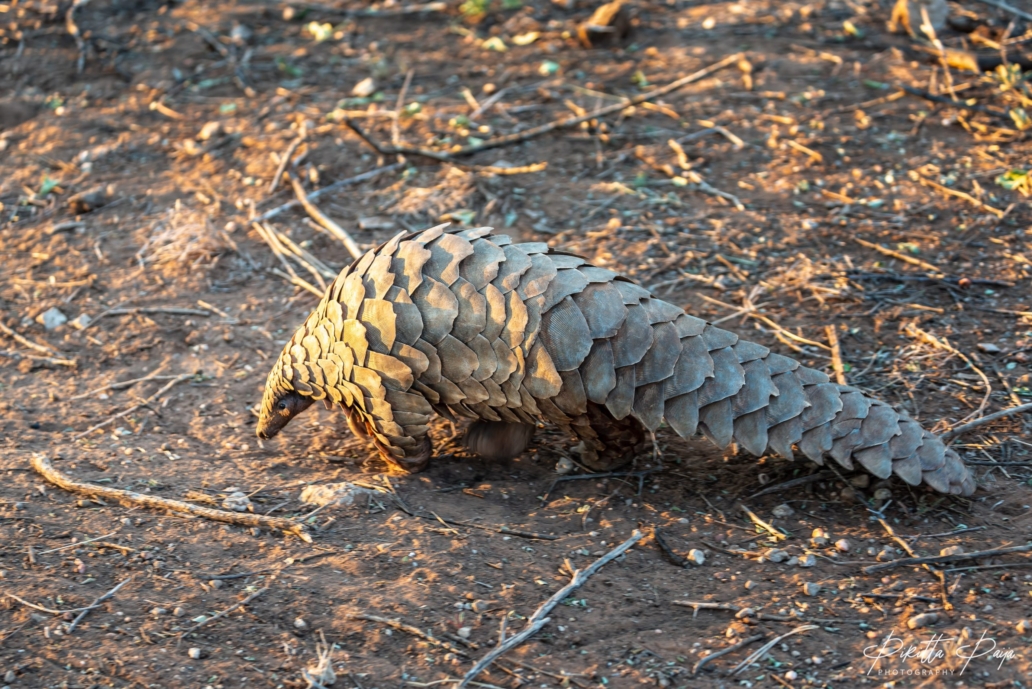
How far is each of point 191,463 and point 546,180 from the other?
296 cm

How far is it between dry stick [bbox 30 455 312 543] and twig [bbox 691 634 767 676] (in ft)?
4.82

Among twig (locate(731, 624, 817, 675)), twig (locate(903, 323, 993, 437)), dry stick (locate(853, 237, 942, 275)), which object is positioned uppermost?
dry stick (locate(853, 237, 942, 275))

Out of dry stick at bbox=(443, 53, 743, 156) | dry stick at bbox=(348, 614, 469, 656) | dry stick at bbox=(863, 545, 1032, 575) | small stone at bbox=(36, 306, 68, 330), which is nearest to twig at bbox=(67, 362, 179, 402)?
small stone at bbox=(36, 306, 68, 330)

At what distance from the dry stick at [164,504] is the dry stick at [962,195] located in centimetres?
400

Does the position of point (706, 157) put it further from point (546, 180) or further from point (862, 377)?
point (862, 377)

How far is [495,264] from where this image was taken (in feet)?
11.6

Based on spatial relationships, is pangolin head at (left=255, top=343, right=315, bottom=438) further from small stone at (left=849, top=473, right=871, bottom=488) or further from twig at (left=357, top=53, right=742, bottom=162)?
twig at (left=357, top=53, right=742, bottom=162)

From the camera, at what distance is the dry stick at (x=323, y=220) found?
5344mm

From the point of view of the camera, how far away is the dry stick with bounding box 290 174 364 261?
5344mm

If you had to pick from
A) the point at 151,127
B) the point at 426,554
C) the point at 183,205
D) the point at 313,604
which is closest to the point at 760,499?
the point at 426,554

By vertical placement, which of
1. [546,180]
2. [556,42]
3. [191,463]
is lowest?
[191,463]

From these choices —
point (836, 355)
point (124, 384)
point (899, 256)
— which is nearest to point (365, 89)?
point (124, 384)

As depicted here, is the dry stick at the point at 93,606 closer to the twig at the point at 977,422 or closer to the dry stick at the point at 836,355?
the dry stick at the point at 836,355
